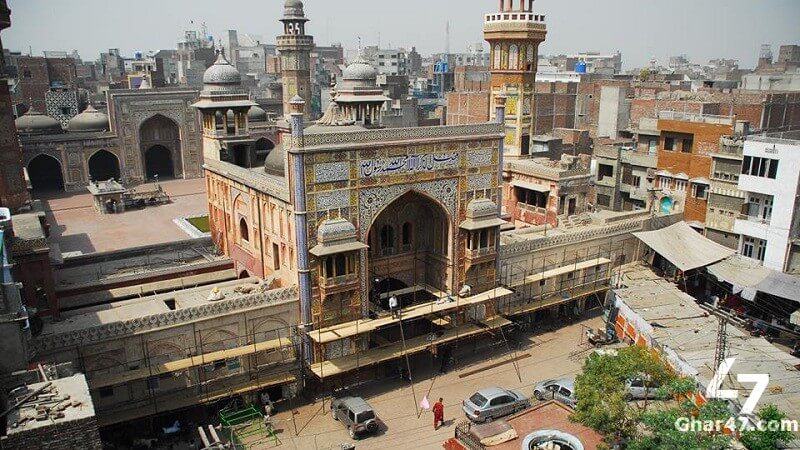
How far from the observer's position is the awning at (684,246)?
24.8 m

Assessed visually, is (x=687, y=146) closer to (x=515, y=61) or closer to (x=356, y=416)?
(x=515, y=61)

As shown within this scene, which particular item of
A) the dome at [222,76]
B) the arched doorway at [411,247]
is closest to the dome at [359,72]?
the dome at [222,76]

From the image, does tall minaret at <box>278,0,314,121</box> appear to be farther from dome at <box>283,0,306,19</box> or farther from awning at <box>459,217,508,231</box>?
awning at <box>459,217,508,231</box>

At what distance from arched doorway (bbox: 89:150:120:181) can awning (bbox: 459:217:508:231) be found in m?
36.7

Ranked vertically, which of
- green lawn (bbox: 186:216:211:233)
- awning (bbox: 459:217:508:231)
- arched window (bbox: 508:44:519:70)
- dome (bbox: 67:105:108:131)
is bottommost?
green lawn (bbox: 186:216:211:233)

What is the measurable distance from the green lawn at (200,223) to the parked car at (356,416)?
19.9 m

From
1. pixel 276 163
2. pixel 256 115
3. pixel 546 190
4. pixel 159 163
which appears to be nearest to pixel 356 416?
pixel 276 163

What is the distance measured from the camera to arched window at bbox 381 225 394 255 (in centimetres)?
2139

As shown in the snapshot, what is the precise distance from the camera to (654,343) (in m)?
19.5

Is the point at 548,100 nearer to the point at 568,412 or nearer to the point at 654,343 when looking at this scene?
the point at 654,343

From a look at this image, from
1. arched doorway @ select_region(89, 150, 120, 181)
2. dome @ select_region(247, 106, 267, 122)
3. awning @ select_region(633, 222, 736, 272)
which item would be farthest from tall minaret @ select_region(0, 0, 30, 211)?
dome @ select_region(247, 106, 267, 122)

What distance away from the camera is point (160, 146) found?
5050cm

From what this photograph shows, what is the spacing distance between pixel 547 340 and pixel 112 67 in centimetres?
10783

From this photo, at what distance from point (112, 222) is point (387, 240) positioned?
2336cm
